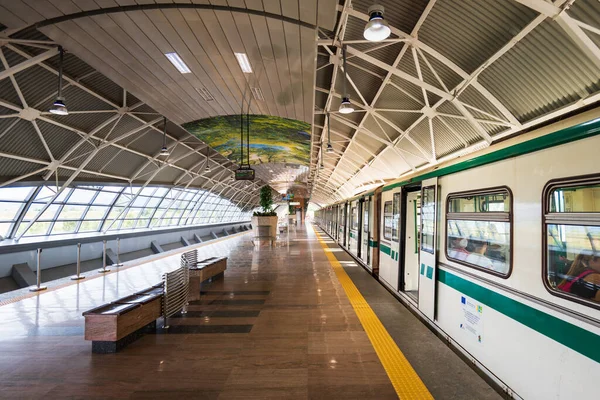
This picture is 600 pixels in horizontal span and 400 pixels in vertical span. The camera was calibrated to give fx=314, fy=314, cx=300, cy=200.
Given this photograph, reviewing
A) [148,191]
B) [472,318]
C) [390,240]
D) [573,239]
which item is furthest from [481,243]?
[148,191]

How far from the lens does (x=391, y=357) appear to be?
13.5 ft

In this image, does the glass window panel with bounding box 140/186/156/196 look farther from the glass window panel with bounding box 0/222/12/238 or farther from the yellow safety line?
the yellow safety line

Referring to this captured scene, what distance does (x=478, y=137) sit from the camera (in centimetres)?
973

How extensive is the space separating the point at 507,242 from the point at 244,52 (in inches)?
224

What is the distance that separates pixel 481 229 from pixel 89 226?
77.8 feet

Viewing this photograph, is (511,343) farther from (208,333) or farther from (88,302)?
(88,302)

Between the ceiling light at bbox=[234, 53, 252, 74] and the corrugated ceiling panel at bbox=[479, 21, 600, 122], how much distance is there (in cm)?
525

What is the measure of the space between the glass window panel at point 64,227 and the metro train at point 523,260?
20.8 meters

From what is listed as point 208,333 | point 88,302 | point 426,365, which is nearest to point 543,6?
point 426,365

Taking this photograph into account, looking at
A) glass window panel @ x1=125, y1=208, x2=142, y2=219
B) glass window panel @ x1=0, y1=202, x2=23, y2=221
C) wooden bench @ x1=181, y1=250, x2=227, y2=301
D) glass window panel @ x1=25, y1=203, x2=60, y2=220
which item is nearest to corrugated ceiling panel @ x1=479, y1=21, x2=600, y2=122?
wooden bench @ x1=181, y1=250, x2=227, y2=301

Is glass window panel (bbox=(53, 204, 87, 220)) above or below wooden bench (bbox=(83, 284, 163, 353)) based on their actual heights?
above

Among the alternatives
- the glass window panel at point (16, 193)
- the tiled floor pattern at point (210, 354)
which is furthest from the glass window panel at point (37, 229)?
the tiled floor pattern at point (210, 354)

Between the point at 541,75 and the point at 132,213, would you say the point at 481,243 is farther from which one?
the point at 132,213

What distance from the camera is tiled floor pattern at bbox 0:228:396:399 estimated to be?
11.1 ft
